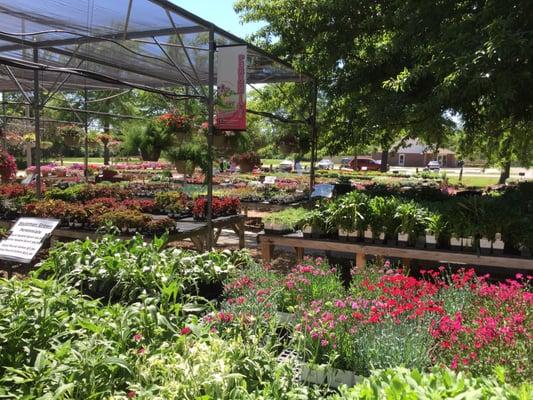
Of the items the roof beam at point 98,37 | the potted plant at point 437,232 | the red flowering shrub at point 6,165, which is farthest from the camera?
the red flowering shrub at point 6,165

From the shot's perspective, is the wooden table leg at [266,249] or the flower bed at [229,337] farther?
the wooden table leg at [266,249]

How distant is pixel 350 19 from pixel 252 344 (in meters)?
6.95

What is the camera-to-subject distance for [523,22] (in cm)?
507

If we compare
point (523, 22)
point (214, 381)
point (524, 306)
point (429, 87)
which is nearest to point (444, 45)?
point (523, 22)

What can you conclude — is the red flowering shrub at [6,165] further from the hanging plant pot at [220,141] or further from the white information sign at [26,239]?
the white information sign at [26,239]

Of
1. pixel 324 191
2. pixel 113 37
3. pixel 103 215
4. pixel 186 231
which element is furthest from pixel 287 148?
pixel 103 215

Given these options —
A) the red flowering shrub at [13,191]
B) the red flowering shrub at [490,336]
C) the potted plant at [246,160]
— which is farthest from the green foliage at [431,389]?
the potted plant at [246,160]

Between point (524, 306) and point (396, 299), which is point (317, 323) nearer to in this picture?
point (396, 299)

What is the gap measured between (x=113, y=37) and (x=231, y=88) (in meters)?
2.18

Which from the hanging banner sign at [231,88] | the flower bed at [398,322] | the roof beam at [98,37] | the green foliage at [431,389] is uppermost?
the roof beam at [98,37]

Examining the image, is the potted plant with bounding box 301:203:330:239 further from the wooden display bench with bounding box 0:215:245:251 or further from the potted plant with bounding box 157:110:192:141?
the potted plant with bounding box 157:110:192:141

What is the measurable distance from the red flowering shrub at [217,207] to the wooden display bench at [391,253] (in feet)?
3.55

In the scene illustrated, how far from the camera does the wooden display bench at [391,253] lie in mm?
3961

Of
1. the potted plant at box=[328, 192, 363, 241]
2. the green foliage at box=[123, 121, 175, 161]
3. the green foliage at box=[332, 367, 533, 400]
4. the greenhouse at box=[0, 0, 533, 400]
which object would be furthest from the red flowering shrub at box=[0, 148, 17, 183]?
the green foliage at box=[332, 367, 533, 400]
